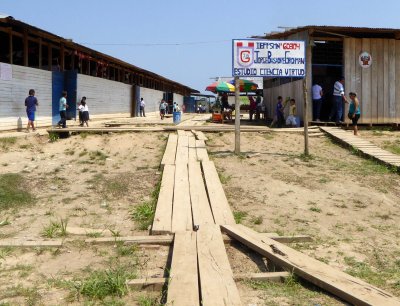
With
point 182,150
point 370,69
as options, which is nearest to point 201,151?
point 182,150

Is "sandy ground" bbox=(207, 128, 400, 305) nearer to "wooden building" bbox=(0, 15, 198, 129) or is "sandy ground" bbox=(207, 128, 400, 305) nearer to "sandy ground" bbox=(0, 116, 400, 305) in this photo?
"sandy ground" bbox=(0, 116, 400, 305)

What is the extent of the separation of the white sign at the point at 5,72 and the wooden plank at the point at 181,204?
27.5 feet

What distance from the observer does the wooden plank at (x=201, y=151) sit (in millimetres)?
9891

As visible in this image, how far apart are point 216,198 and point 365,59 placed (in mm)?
10924

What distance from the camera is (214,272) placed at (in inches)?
152

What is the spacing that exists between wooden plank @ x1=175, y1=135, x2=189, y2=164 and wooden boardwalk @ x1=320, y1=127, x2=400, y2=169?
14.5 ft

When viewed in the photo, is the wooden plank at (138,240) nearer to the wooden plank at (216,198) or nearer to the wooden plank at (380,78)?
the wooden plank at (216,198)

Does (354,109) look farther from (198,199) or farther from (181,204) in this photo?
(181,204)

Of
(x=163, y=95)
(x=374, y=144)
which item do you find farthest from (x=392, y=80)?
(x=163, y=95)

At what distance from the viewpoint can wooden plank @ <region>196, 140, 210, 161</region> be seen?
9891mm

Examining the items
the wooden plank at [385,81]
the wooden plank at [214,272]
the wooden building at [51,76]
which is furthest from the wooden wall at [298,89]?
the wooden plank at [214,272]

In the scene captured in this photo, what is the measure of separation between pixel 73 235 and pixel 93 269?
3.83 feet

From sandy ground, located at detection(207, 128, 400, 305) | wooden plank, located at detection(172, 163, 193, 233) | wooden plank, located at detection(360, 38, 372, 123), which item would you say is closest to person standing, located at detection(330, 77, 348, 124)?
wooden plank, located at detection(360, 38, 372, 123)

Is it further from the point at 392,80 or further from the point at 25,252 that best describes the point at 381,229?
the point at 392,80
